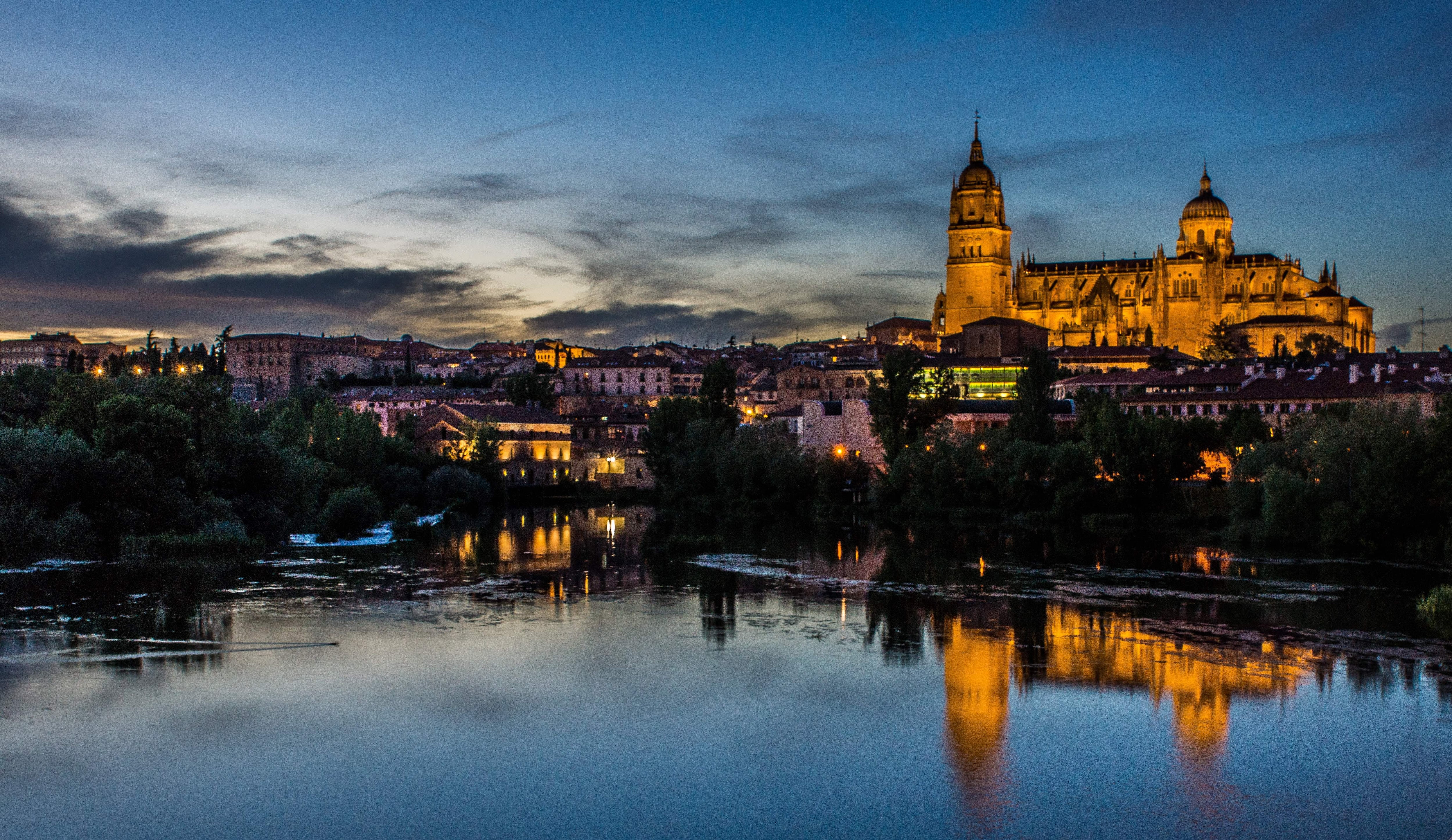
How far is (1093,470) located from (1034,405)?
4.70 metres

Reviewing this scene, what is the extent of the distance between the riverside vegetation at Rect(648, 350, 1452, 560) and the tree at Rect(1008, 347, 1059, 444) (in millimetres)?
55

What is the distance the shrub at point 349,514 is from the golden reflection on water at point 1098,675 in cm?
1428

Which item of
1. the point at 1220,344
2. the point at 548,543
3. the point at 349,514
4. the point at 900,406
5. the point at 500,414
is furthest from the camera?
the point at 1220,344

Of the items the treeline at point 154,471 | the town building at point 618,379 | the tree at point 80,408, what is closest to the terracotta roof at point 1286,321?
the town building at point 618,379

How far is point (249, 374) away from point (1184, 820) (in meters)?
92.4

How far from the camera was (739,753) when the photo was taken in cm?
1082

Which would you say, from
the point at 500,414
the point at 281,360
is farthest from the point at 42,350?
the point at 500,414

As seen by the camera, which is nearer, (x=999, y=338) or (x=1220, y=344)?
(x=999, y=338)

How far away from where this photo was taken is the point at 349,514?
26.4 metres

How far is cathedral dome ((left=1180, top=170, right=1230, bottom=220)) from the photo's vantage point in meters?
78.2

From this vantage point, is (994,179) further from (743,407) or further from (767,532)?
(767,532)

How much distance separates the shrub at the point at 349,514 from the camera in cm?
2603

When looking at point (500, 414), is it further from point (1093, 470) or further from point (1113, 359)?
point (1113, 359)

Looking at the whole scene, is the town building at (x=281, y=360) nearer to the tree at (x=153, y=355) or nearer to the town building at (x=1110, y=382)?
the tree at (x=153, y=355)
